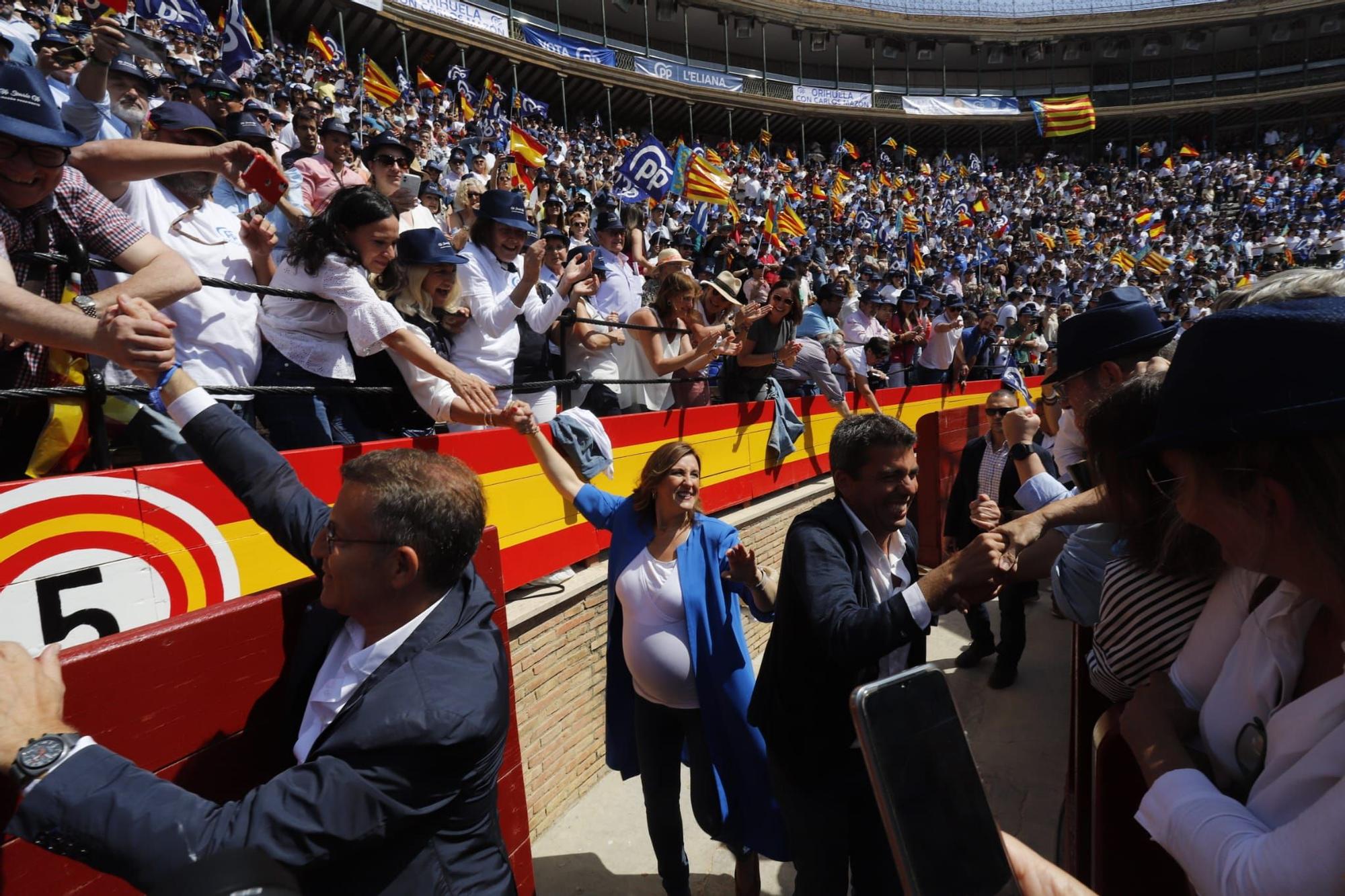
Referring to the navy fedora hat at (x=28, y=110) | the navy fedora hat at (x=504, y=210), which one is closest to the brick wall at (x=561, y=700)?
the navy fedora hat at (x=504, y=210)

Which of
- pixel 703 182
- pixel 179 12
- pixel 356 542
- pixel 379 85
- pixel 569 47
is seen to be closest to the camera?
pixel 356 542

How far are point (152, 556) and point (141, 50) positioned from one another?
4.81 metres

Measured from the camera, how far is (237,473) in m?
1.94

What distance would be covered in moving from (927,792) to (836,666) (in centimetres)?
114

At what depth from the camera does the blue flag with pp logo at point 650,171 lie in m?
9.85

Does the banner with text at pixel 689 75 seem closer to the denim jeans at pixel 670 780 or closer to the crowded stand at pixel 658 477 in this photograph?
the crowded stand at pixel 658 477

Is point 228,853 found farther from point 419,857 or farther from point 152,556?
point 152,556

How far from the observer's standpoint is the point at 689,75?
3033 cm

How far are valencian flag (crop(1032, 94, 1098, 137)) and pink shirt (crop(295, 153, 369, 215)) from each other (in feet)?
117

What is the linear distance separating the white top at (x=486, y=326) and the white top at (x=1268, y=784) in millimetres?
3230

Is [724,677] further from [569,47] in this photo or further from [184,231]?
[569,47]

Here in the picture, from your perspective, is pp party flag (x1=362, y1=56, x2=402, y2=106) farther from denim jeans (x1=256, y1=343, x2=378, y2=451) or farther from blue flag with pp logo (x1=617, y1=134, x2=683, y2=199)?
denim jeans (x1=256, y1=343, x2=378, y2=451)

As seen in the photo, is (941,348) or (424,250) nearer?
(424,250)

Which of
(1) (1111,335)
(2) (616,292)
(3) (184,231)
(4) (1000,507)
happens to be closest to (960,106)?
(2) (616,292)
